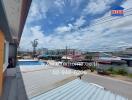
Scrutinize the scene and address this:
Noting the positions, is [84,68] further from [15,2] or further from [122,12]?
[15,2]

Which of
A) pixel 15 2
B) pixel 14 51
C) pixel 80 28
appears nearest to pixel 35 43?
pixel 14 51

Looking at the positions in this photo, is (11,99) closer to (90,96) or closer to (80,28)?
(90,96)

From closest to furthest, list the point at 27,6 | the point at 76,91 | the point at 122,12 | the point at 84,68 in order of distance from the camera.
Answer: the point at 27,6
the point at 76,91
the point at 122,12
the point at 84,68

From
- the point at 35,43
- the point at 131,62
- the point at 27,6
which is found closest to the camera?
the point at 27,6

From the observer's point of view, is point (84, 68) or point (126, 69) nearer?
point (126, 69)

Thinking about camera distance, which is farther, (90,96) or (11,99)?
(11,99)

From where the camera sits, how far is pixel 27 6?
4328 millimetres

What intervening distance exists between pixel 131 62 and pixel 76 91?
1115 inches

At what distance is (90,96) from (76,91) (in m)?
0.87

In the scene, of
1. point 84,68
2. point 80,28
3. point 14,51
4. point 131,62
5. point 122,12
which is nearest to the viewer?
point 122,12

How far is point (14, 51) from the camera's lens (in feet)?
82.6

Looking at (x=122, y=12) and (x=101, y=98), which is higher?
(x=122, y=12)

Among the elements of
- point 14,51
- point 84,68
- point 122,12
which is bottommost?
point 84,68

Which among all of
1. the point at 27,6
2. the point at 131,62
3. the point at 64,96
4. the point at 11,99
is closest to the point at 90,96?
the point at 64,96
